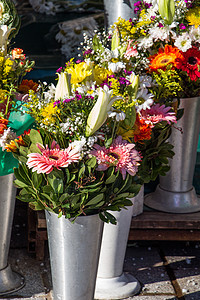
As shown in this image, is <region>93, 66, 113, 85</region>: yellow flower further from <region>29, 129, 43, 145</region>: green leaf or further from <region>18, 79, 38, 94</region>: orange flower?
<region>18, 79, 38, 94</region>: orange flower

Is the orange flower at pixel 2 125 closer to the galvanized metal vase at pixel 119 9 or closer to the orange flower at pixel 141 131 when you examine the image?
the orange flower at pixel 141 131

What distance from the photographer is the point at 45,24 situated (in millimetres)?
4598

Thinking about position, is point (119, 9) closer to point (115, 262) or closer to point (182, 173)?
point (182, 173)

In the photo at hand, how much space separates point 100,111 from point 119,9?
1128 millimetres

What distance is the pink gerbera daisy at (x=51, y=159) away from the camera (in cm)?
143

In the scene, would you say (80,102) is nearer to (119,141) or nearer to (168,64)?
(119,141)

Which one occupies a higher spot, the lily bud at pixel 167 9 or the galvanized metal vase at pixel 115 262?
the lily bud at pixel 167 9

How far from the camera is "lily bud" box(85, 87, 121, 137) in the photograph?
4.62ft

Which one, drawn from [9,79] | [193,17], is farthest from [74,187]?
[193,17]

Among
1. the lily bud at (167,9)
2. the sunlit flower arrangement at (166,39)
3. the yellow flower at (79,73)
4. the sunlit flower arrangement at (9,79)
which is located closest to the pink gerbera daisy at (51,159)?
the yellow flower at (79,73)

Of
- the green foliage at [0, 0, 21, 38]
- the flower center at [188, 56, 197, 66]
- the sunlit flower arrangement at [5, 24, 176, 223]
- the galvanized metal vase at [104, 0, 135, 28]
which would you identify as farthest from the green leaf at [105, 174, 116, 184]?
the galvanized metal vase at [104, 0, 135, 28]

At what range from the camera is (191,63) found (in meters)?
2.07

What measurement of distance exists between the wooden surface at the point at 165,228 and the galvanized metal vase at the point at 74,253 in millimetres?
742

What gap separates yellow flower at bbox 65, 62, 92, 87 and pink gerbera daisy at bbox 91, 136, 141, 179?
0.65 ft
